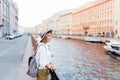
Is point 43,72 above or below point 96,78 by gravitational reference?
above

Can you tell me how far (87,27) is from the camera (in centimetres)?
10675

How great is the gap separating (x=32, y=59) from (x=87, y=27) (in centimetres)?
10250

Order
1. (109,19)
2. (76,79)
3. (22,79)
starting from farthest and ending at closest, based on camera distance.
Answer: (109,19) → (76,79) → (22,79)

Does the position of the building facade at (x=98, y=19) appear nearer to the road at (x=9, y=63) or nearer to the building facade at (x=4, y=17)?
the building facade at (x=4, y=17)

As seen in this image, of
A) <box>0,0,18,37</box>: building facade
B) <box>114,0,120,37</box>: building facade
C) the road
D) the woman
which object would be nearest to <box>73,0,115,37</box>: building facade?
<box>114,0,120,37</box>: building facade

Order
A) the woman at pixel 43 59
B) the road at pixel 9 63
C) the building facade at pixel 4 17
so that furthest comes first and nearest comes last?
the building facade at pixel 4 17 < the road at pixel 9 63 < the woman at pixel 43 59

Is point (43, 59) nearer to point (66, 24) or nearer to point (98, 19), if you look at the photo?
point (98, 19)

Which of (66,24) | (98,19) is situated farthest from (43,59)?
(66,24)

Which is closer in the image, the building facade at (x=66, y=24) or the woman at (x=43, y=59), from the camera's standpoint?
the woman at (x=43, y=59)

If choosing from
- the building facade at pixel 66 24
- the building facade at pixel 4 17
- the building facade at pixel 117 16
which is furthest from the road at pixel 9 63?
the building facade at pixel 66 24

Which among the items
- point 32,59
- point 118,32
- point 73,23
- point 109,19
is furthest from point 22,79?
point 73,23

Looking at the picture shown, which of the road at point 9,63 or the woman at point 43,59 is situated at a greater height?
the woman at point 43,59

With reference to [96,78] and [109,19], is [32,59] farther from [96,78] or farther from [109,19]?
[109,19]

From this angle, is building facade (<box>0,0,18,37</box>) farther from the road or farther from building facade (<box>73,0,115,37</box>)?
the road
